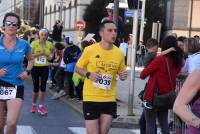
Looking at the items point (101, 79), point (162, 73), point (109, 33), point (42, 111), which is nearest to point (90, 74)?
point (101, 79)

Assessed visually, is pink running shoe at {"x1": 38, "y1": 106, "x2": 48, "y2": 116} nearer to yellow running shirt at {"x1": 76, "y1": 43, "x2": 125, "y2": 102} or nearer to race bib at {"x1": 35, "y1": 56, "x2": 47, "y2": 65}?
race bib at {"x1": 35, "y1": 56, "x2": 47, "y2": 65}

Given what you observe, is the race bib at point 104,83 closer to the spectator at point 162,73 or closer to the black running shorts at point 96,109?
the black running shorts at point 96,109

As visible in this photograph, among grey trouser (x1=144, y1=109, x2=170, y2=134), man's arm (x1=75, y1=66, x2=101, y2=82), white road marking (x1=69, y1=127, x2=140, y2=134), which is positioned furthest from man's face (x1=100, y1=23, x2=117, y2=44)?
white road marking (x1=69, y1=127, x2=140, y2=134)

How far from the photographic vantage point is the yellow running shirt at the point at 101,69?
6.59 m

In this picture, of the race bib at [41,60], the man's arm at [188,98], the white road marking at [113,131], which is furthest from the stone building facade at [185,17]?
the man's arm at [188,98]

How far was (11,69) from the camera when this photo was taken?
7047 mm

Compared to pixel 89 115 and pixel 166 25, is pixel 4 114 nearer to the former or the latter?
pixel 89 115

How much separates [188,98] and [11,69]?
3.60m

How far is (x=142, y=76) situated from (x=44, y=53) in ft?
14.3

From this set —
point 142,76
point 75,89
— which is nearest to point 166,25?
point 75,89

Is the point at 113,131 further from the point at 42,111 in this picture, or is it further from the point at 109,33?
the point at 109,33

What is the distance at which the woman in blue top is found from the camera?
22.8 ft

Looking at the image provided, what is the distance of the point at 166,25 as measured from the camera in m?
49.9

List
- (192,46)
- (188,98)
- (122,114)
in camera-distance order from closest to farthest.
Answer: (188,98) → (192,46) → (122,114)
